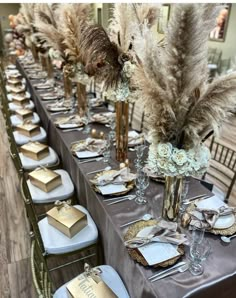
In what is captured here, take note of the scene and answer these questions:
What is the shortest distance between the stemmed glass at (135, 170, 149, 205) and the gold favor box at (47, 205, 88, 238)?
37cm

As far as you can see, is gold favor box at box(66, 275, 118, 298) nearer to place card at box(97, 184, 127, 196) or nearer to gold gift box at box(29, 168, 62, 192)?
place card at box(97, 184, 127, 196)

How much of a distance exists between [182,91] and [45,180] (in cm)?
133

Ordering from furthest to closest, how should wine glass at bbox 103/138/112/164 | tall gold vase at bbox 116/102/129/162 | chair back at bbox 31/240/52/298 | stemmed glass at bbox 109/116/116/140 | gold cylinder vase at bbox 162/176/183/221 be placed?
stemmed glass at bbox 109/116/116/140, wine glass at bbox 103/138/112/164, tall gold vase at bbox 116/102/129/162, gold cylinder vase at bbox 162/176/183/221, chair back at bbox 31/240/52/298

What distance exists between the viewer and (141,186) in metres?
1.57

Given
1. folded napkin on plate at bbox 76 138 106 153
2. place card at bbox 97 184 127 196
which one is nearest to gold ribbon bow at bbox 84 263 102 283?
place card at bbox 97 184 127 196

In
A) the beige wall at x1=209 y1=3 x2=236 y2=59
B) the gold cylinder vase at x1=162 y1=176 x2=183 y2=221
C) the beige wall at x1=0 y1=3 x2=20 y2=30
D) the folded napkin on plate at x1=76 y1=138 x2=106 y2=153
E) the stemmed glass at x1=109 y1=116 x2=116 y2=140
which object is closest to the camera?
the gold cylinder vase at x1=162 y1=176 x2=183 y2=221

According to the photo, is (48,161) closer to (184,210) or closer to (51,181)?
(51,181)

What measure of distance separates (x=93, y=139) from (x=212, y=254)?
1257mm

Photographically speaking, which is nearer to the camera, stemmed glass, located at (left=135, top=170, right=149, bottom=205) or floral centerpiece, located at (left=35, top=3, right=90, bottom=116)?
stemmed glass, located at (left=135, top=170, right=149, bottom=205)

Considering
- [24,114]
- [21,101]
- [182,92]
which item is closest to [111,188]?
[182,92]

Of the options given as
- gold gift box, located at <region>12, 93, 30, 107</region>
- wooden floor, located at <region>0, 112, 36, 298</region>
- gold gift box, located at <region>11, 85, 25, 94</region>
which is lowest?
wooden floor, located at <region>0, 112, 36, 298</region>

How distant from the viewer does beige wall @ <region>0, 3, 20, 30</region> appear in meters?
10.3

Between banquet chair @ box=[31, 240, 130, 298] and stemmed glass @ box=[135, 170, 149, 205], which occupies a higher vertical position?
stemmed glass @ box=[135, 170, 149, 205]

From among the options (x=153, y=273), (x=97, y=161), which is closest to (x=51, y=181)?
(x=97, y=161)
